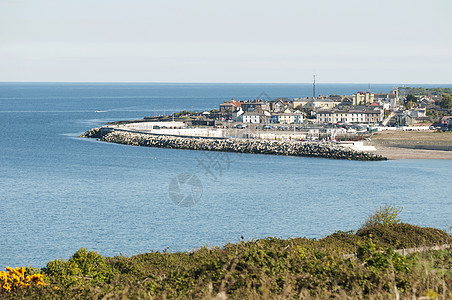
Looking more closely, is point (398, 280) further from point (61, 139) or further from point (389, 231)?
point (61, 139)

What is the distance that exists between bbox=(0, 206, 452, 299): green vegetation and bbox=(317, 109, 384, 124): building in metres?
73.4

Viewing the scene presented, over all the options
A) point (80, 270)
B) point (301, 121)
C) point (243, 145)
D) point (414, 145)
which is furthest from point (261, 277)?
point (301, 121)

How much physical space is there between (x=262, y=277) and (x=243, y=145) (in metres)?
52.2

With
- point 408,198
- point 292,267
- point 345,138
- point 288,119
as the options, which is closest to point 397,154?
point 345,138

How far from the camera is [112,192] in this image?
123 ft

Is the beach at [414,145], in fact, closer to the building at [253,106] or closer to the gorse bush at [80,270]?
the building at [253,106]

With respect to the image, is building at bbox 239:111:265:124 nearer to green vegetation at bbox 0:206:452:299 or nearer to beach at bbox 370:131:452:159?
beach at bbox 370:131:452:159

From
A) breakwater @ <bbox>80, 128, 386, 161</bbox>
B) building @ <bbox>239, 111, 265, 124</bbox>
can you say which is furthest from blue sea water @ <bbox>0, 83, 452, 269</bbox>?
building @ <bbox>239, 111, 265, 124</bbox>

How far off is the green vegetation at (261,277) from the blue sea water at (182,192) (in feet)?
29.3

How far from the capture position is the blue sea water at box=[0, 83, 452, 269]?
84.9 feet

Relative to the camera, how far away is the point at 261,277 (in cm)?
1059

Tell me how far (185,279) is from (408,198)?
26.3 meters

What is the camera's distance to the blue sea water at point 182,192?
25875mm

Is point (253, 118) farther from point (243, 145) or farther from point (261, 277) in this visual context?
point (261, 277)
